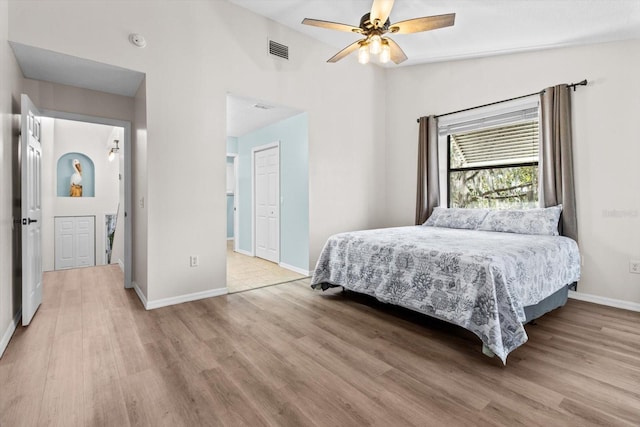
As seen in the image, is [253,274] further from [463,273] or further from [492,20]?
[492,20]

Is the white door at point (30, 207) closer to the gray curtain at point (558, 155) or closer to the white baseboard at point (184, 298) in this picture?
the white baseboard at point (184, 298)

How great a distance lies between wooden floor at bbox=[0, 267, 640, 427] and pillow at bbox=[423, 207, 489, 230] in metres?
1.25

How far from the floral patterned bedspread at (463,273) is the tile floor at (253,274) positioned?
0.86 m

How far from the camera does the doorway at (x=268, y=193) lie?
4.31 metres

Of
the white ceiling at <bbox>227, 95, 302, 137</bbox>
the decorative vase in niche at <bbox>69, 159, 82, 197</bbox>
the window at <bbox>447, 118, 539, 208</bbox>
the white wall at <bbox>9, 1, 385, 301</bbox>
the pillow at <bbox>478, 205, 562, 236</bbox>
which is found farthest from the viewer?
the decorative vase in niche at <bbox>69, 159, 82, 197</bbox>

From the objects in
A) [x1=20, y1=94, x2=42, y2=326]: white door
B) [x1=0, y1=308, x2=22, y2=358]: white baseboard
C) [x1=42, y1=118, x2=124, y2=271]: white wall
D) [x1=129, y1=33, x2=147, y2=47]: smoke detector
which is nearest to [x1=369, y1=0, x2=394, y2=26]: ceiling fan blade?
[x1=129, y1=33, x2=147, y2=47]: smoke detector

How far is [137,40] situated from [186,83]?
1.68 feet

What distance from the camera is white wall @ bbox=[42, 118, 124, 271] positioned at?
6.38m

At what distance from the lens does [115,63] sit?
2770mm

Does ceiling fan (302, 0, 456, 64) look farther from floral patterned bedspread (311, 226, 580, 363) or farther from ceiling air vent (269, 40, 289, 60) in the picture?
floral patterned bedspread (311, 226, 580, 363)

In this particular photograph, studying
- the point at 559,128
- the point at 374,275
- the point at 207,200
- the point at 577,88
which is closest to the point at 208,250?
the point at 207,200

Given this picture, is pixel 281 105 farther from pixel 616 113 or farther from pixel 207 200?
pixel 616 113

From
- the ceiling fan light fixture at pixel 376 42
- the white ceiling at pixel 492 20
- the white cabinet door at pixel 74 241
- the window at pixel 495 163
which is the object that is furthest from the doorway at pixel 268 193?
the white cabinet door at pixel 74 241

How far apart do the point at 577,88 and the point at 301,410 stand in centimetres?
403
